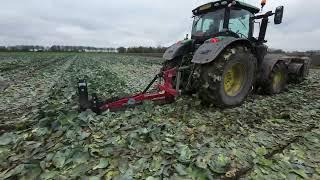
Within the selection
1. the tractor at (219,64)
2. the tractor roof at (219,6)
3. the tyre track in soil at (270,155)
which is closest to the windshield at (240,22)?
the tractor at (219,64)

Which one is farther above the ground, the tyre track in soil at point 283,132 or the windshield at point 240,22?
the windshield at point 240,22

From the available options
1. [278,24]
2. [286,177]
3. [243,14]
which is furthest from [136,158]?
[278,24]

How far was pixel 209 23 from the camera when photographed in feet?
20.9

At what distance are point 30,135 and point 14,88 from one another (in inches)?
222

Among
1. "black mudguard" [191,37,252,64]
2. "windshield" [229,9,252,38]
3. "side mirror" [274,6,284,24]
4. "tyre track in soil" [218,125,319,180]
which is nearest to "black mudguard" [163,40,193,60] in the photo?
"windshield" [229,9,252,38]

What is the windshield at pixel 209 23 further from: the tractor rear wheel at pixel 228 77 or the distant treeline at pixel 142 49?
the distant treeline at pixel 142 49

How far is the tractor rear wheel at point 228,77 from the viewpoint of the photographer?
16.5 feet

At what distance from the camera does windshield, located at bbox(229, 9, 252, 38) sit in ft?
19.9

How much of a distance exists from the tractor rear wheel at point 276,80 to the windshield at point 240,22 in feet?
4.20

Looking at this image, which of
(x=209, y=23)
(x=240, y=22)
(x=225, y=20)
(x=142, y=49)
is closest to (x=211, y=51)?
(x=225, y=20)

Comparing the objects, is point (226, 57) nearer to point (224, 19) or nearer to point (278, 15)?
point (224, 19)

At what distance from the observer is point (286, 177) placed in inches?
116

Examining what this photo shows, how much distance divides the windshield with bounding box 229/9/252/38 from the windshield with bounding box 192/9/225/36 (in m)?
0.23

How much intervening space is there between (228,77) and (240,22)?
149cm
